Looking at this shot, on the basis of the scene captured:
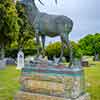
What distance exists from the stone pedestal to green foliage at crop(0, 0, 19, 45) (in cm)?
1437

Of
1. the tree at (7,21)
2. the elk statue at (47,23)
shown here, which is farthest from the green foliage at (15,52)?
the elk statue at (47,23)

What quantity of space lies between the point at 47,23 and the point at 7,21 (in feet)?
49.1

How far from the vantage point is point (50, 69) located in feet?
21.6

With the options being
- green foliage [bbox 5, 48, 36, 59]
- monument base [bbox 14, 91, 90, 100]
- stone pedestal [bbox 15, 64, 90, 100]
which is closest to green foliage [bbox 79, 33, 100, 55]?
green foliage [bbox 5, 48, 36, 59]

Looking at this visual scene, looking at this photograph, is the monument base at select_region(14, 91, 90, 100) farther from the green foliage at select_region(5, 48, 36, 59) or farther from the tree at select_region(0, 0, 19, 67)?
the green foliage at select_region(5, 48, 36, 59)

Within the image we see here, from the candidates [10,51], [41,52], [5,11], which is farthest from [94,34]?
[41,52]

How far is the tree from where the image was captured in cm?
2074

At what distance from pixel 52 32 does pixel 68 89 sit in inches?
66.6

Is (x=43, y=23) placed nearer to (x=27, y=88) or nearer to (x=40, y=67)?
(x=40, y=67)

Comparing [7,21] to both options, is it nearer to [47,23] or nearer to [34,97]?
[47,23]

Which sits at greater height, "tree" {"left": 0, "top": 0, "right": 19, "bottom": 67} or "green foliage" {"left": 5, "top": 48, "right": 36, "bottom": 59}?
"tree" {"left": 0, "top": 0, "right": 19, "bottom": 67}

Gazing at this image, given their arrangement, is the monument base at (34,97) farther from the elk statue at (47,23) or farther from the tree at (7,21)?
the tree at (7,21)

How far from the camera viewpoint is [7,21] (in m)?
21.2

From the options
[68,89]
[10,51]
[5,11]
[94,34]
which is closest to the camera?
[68,89]
